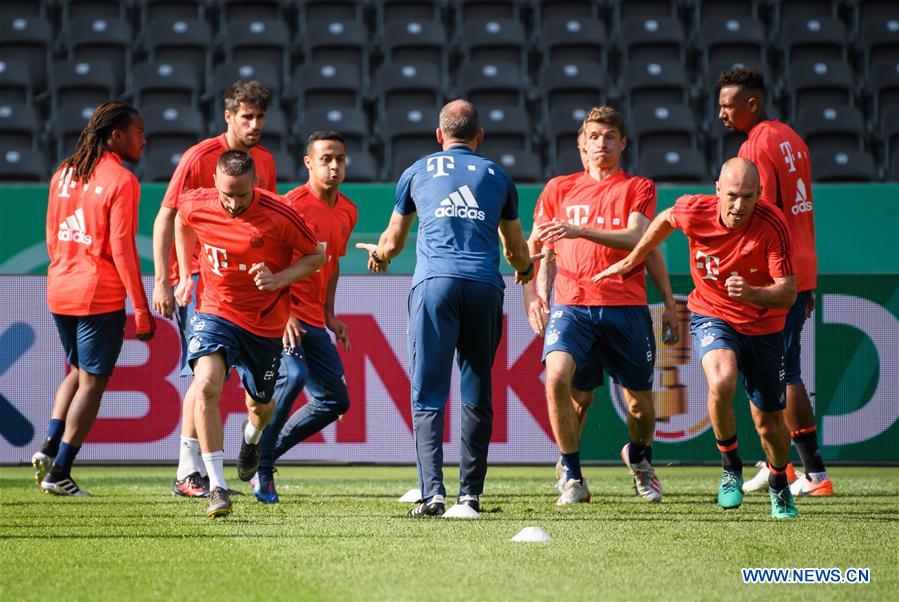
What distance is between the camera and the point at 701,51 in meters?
15.2

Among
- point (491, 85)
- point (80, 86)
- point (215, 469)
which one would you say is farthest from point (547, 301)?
point (80, 86)

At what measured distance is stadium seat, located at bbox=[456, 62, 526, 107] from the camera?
47.7ft

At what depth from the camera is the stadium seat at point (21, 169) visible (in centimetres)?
1326

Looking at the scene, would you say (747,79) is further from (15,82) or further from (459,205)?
(15,82)

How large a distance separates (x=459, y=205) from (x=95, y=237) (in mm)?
2703

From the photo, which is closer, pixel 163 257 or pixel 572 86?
pixel 163 257

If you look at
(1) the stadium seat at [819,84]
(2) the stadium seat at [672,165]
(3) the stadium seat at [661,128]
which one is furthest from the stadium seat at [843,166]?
Answer: (3) the stadium seat at [661,128]

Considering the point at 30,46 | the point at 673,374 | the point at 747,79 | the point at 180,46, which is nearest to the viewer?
the point at 747,79

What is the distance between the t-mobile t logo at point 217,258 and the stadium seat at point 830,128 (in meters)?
9.11

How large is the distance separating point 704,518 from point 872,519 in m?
0.86

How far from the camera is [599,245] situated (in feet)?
24.5

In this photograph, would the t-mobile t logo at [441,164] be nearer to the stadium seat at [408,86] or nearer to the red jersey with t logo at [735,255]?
the red jersey with t logo at [735,255]

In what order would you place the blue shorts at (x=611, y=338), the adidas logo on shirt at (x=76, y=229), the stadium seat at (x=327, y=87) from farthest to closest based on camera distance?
the stadium seat at (x=327, y=87) < the adidas logo on shirt at (x=76, y=229) < the blue shorts at (x=611, y=338)

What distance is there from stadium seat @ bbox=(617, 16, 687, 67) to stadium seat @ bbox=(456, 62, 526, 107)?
145cm
